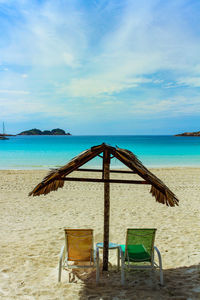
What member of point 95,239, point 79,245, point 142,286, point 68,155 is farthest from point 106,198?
point 68,155

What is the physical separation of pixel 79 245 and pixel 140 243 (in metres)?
0.89

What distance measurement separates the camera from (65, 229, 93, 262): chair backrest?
3590 millimetres

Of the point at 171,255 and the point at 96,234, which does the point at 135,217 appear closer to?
the point at 96,234

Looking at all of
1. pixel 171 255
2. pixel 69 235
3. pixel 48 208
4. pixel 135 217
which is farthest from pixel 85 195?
pixel 69 235

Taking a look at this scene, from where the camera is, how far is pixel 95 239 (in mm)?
5270

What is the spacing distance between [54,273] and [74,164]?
1760 millimetres

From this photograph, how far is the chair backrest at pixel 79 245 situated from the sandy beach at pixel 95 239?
1.10 feet

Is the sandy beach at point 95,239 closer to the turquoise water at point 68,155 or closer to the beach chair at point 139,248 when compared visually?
the beach chair at point 139,248

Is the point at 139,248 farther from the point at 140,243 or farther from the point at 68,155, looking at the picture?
the point at 68,155

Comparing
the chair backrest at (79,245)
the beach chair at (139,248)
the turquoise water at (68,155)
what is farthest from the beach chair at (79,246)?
the turquoise water at (68,155)

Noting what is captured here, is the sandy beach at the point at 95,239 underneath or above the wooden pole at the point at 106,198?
underneath

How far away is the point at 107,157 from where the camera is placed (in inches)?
139

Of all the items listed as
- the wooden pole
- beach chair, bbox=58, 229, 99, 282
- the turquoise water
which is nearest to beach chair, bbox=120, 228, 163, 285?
the wooden pole

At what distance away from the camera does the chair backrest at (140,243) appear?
11.6 feet
